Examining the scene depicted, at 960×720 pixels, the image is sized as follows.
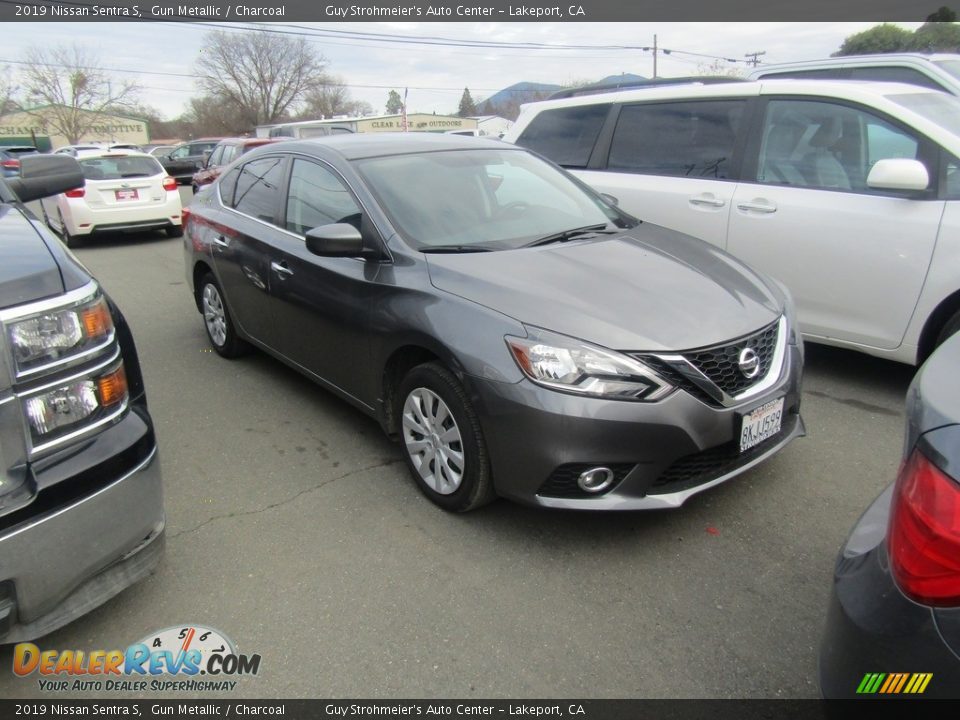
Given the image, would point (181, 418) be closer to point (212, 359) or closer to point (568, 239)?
point (212, 359)

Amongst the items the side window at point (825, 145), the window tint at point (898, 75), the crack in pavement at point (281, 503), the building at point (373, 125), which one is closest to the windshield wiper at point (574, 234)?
the crack in pavement at point (281, 503)

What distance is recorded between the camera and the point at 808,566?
2693mm

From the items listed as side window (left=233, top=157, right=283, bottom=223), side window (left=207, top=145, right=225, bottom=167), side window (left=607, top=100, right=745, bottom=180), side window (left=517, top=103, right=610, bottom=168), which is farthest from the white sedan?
side window (left=607, top=100, right=745, bottom=180)

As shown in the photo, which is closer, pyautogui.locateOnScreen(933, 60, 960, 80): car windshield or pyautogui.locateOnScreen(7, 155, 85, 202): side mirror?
pyautogui.locateOnScreen(7, 155, 85, 202): side mirror

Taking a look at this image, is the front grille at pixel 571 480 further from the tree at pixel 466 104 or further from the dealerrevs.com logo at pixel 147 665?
the tree at pixel 466 104

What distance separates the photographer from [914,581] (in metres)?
1.34

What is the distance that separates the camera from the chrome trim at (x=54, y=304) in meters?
1.89

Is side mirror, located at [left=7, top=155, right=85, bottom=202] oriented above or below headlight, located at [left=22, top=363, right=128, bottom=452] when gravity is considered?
above

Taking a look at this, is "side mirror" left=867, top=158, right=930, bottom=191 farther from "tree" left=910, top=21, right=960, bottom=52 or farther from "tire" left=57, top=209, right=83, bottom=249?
"tree" left=910, top=21, right=960, bottom=52

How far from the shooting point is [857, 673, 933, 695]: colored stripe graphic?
49.9 inches

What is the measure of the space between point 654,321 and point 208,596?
204cm

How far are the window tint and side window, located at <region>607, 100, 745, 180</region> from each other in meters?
2.42

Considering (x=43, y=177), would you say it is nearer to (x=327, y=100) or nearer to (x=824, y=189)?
(x=824, y=189)

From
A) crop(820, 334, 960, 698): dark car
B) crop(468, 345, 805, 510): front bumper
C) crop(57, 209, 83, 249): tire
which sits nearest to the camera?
crop(820, 334, 960, 698): dark car
